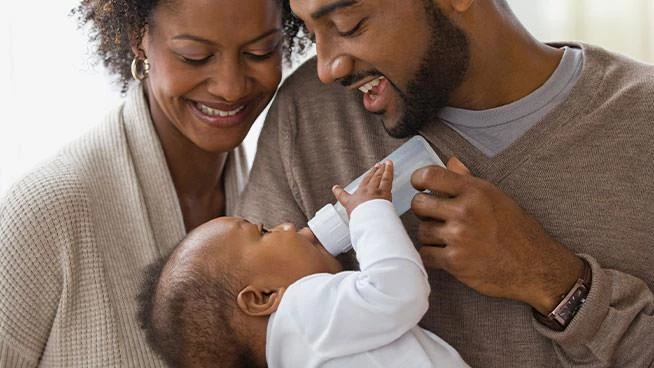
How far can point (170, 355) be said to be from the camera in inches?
62.6

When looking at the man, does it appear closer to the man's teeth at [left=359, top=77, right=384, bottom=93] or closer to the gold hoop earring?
the man's teeth at [left=359, top=77, right=384, bottom=93]

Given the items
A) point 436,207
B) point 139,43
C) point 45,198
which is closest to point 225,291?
point 436,207

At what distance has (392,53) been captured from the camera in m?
1.72

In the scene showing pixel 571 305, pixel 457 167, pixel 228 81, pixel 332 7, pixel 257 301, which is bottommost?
pixel 571 305

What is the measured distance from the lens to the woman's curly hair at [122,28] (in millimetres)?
1952

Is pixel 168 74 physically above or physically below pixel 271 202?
above

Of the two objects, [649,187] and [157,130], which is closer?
[649,187]

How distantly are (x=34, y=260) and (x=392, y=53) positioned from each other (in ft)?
2.29

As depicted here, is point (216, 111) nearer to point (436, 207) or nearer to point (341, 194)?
point (341, 194)

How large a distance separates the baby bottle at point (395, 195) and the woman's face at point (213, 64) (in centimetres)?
31

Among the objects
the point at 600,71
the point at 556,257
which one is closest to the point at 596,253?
the point at 556,257

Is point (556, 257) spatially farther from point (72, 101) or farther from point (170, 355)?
point (72, 101)

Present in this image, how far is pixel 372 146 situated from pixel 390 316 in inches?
18.1

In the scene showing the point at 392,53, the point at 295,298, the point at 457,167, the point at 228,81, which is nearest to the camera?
the point at 295,298
